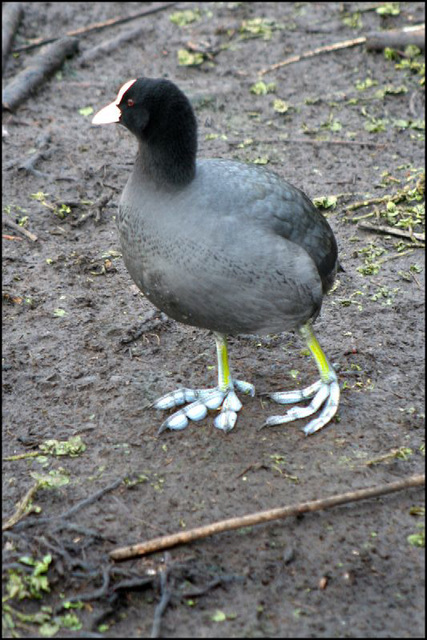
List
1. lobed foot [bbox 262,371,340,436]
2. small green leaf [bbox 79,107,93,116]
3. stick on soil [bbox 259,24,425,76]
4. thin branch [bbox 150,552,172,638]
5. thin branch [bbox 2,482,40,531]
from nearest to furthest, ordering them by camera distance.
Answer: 1. thin branch [bbox 150,552,172,638]
2. thin branch [bbox 2,482,40,531]
3. lobed foot [bbox 262,371,340,436]
4. small green leaf [bbox 79,107,93,116]
5. stick on soil [bbox 259,24,425,76]

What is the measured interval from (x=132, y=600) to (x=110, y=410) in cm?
135

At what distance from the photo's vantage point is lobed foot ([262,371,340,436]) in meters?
4.40

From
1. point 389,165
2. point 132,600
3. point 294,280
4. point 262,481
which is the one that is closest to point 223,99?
point 389,165

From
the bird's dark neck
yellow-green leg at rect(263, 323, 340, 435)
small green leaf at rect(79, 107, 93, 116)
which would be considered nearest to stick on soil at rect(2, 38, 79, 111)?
small green leaf at rect(79, 107, 93, 116)

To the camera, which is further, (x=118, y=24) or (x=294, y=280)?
(x=118, y=24)

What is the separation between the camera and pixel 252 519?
142 inches

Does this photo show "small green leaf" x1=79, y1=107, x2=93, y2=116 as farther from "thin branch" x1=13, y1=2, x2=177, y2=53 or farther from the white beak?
the white beak

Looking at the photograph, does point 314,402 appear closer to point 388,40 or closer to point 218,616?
point 218,616

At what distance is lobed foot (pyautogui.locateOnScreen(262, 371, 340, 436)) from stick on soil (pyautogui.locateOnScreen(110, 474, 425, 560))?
679 mm

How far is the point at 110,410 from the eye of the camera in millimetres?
4555

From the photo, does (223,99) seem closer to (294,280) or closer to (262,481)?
(294,280)

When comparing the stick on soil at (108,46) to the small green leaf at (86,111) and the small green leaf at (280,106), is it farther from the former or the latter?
the small green leaf at (280,106)

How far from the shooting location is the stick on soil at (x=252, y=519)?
3539 millimetres

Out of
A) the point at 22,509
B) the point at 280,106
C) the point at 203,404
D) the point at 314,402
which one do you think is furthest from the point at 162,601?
the point at 280,106
